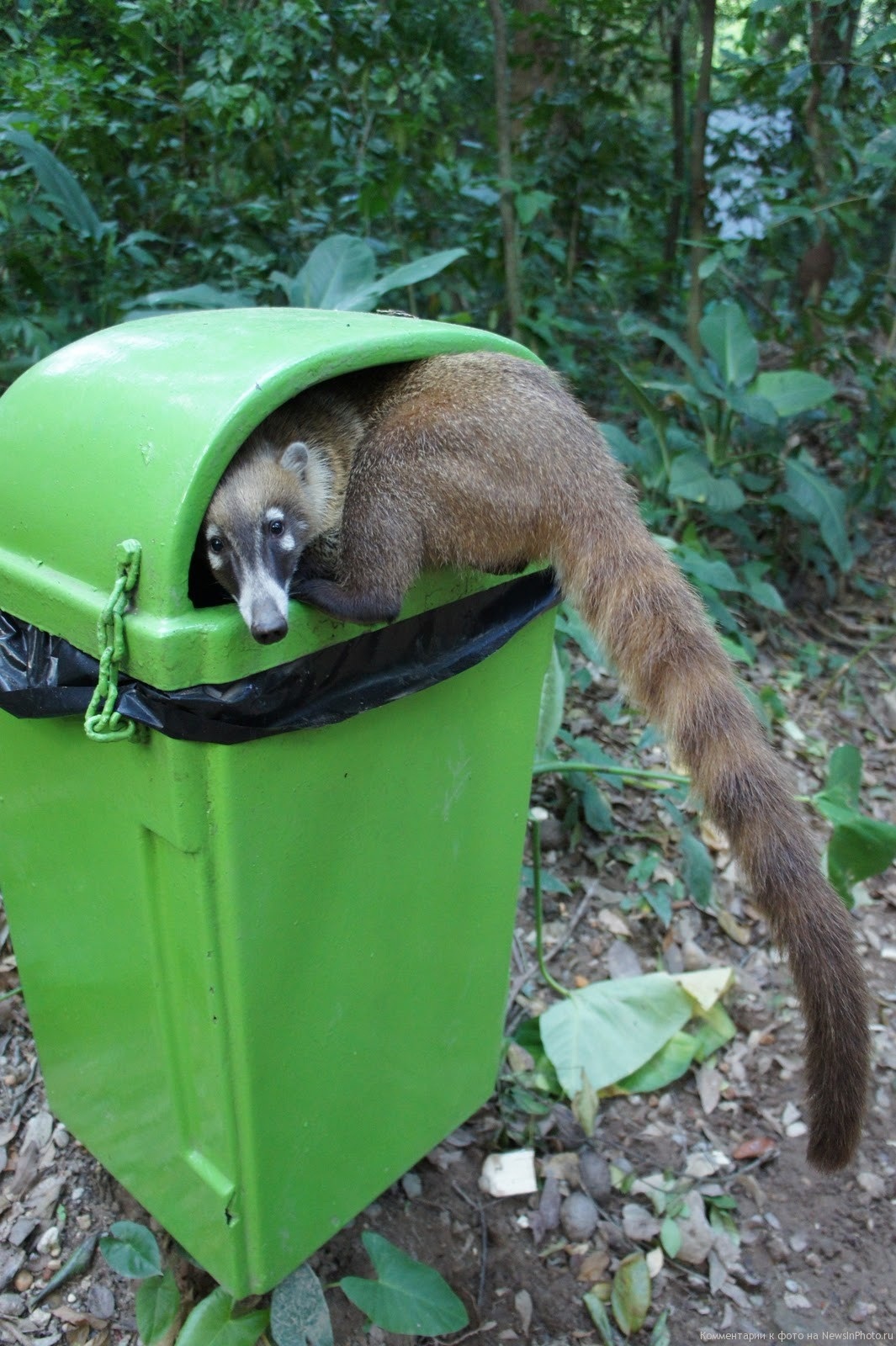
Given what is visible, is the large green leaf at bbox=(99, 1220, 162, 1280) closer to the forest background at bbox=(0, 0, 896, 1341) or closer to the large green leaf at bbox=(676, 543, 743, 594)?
the forest background at bbox=(0, 0, 896, 1341)

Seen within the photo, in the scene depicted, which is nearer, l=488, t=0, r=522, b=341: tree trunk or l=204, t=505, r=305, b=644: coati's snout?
l=204, t=505, r=305, b=644: coati's snout

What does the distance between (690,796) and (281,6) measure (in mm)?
3515

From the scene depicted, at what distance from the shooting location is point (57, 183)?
126 inches

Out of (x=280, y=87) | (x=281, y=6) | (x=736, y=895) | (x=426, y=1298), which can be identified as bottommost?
(x=736, y=895)

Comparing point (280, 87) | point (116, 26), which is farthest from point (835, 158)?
point (116, 26)

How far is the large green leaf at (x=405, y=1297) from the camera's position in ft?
5.96

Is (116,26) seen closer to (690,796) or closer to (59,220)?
(59,220)

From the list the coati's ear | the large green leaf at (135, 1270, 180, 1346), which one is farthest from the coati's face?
the large green leaf at (135, 1270, 180, 1346)

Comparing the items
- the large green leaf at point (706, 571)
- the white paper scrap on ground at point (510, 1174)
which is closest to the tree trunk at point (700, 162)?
the large green leaf at point (706, 571)

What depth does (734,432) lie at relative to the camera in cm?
454

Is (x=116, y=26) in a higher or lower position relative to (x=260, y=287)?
higher

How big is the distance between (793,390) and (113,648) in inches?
142

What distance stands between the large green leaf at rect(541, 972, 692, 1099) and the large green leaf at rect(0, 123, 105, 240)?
2962 millimetres

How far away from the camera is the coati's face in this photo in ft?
4.61
